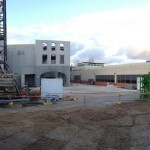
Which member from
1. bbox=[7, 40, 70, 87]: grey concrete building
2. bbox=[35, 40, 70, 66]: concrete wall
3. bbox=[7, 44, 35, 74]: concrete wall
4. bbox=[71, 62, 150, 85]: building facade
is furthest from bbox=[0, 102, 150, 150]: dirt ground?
bbox=[35, 40, 70, 66]: concrete wall

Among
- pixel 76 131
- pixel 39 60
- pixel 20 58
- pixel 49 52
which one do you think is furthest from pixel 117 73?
pixel 76 131

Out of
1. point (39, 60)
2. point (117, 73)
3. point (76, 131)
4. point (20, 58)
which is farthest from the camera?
point (117, 73)

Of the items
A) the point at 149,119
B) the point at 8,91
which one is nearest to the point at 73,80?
the point at 8,91

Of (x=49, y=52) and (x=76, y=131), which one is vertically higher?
(x=49, y=52)

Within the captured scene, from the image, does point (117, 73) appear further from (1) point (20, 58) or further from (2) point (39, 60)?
(1) point (20, 58)

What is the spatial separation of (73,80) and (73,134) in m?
93.0

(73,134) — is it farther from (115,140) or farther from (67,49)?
(67,49)

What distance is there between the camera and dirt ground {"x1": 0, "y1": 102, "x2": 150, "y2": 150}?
1305 cm

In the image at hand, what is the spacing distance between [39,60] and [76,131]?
187 ft

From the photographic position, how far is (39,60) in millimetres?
71812

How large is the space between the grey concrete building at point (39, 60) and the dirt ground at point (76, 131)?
162ft

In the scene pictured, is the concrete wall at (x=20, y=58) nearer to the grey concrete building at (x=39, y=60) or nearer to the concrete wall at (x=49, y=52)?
the grey concrete building at (x=39, y=60)

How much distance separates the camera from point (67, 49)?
243 ft

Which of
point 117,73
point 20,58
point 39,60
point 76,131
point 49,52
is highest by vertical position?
point 49,52
